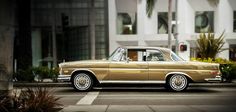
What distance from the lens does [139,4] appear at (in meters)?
35.2

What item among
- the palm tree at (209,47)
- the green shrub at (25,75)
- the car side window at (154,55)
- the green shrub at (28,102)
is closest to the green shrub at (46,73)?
the green shrub at (25,75)

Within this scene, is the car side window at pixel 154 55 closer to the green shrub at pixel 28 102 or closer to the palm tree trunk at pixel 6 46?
the green shrub at pixel 28 102

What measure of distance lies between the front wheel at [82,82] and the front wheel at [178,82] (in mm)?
2952

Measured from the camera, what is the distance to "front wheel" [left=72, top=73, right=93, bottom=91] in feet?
60.2

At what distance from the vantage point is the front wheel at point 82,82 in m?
18.3

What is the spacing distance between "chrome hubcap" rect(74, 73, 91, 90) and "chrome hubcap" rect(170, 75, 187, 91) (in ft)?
10.3

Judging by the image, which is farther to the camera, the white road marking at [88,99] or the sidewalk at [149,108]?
the white road marking at [88,99]

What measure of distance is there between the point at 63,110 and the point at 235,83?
1214 cm

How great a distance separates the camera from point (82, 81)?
723 inches

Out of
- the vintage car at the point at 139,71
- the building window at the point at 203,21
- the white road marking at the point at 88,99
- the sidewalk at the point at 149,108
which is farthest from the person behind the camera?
the building window at the point at 203,21

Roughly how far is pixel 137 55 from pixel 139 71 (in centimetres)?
71

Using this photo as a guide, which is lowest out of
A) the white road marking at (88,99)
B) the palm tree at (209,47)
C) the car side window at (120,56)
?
the white road marking at (88,99)

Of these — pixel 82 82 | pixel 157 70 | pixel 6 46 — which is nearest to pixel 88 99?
pixel 82 82

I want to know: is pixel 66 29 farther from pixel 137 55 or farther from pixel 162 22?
pixel 137 55
